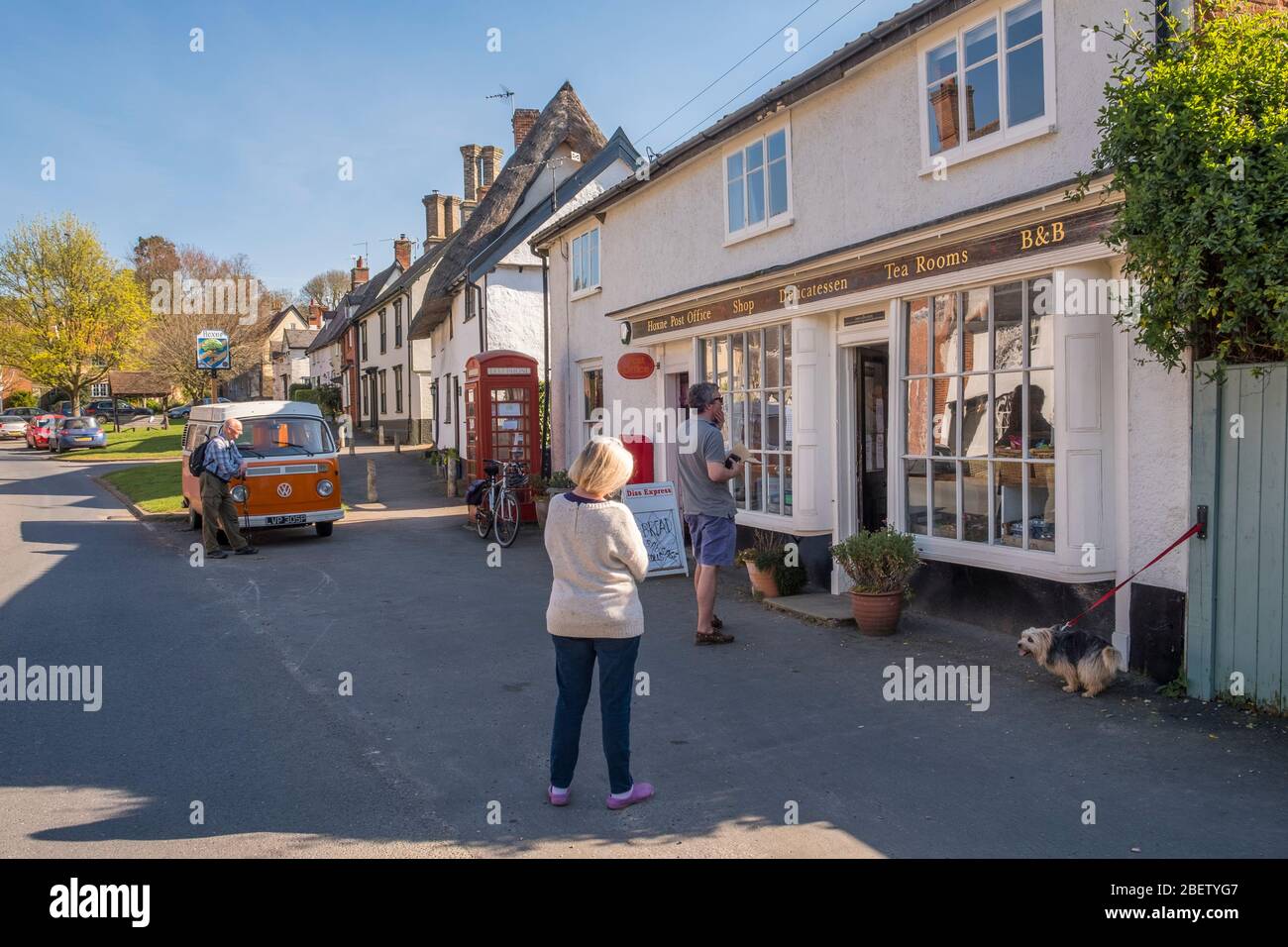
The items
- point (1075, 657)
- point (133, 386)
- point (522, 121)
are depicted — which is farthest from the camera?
point (133, 386)

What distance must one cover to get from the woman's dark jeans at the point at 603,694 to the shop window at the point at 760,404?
6.12 meters

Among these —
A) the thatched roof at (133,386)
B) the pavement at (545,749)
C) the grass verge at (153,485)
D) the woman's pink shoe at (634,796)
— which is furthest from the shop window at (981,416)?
the thatched roof at (133,386)

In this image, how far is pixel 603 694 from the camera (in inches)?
189

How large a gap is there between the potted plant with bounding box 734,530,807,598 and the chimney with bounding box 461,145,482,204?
1071 inches

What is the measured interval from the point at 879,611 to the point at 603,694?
13.2 ft

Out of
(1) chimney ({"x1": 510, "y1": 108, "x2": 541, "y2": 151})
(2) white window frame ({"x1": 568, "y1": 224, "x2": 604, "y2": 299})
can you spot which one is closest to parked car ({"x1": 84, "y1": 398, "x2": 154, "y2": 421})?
(1) chimney ({"x1": 510, "y1": 108, "x2": 541, "y2": 151})

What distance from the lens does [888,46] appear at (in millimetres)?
8664

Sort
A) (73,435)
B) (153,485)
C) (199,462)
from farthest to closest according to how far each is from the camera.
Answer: (73,435)
(153,485)
(199,462)

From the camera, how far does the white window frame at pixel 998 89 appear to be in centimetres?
720

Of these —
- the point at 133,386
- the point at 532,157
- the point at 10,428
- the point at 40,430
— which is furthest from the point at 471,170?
the point at 133,386

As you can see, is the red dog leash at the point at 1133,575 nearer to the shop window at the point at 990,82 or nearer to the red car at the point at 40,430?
the shop window at the point at 990,82

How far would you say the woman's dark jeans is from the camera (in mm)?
4746

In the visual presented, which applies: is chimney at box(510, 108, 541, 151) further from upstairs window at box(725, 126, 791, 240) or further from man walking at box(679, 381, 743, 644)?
man walking at box(679, 381, 743, 644)

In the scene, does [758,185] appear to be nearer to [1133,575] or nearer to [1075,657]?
[1133,575]
